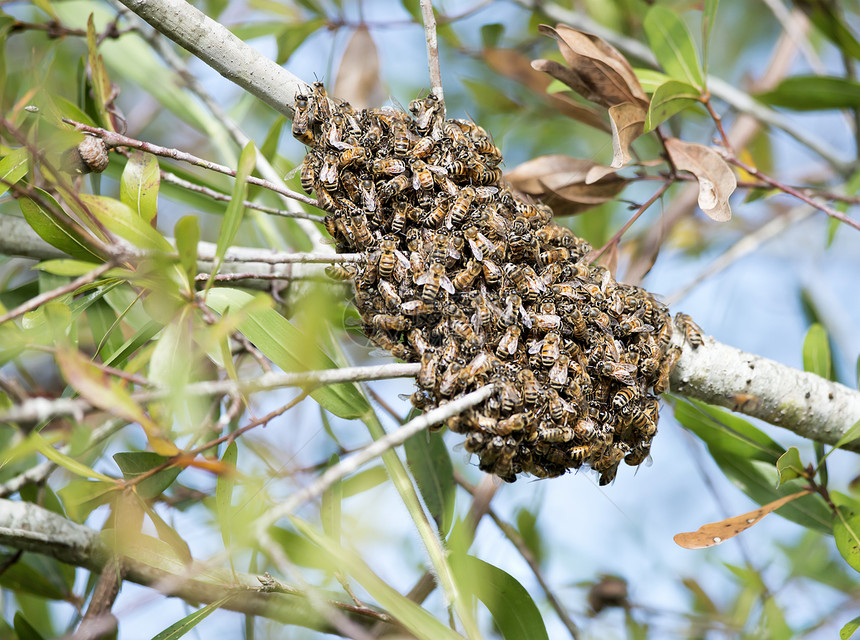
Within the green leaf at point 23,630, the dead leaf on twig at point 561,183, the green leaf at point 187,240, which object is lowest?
the green leaf at point 23,630

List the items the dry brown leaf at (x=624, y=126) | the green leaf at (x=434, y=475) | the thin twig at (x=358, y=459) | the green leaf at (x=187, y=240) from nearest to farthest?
the thin twig at (x=358, y=459)
the green leaf at (x=187, y=240)
the dry brown leaf at (x=624, y=126)
the green leaf at (x=434, y=475)

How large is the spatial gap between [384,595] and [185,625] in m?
0.61

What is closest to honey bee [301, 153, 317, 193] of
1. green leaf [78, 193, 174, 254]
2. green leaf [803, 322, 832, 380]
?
green leaf [78, 193, 174, 254]

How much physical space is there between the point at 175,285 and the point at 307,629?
1.12m

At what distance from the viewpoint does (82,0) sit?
2.94m

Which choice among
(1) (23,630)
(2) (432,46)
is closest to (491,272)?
(2) (432,46)

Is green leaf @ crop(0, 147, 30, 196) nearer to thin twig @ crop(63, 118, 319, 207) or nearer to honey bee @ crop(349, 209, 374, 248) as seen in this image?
thin twig @ crop(63, 118, 319, 207)

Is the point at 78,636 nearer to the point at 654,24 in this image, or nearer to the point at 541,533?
the point at 541,533

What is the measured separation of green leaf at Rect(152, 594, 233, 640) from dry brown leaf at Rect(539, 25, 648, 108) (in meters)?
1.97

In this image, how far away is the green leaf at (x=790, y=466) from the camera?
196 cm

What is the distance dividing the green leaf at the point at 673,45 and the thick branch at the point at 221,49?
1.47 meters

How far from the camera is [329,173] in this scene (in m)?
1.82

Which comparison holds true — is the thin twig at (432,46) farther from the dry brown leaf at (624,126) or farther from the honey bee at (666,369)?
the honey bee at (666,369)

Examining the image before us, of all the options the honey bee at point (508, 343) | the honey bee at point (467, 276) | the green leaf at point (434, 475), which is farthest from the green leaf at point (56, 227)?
the green leaf at point (434, 475)
